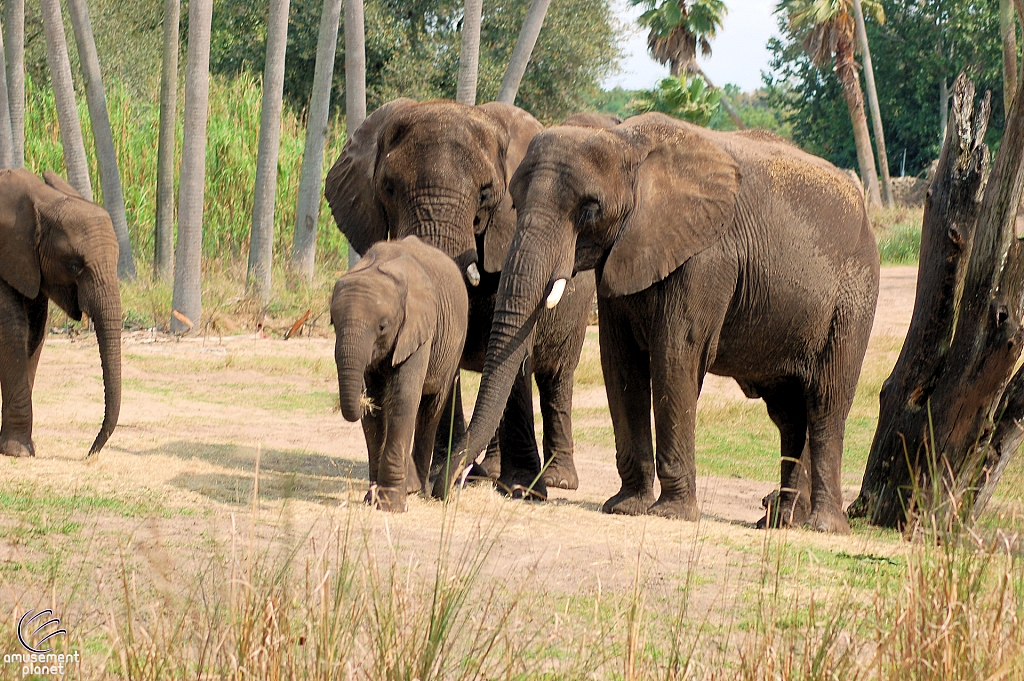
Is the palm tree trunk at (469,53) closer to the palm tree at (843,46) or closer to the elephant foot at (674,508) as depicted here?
the elephant foot at (674,508)

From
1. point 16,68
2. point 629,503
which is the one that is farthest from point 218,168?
point 629,503

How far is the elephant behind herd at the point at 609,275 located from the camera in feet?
23.9

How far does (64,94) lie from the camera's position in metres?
18.0

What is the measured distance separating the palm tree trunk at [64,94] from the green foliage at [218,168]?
3.45 metres

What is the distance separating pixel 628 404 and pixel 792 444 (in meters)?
1.37

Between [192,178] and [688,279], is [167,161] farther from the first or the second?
[688,279]

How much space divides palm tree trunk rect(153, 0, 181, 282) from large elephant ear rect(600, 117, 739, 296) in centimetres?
1353

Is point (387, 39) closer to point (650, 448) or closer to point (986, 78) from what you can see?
point (986, 78)

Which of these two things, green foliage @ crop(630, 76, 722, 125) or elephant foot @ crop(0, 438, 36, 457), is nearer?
elephant foot @ crop(0, 438, 36, 457)

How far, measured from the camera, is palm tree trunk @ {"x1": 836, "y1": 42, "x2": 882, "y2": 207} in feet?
119

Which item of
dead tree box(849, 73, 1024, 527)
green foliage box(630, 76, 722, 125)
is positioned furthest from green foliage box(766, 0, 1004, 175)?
dead tree box(849, 73, 1024, 527)

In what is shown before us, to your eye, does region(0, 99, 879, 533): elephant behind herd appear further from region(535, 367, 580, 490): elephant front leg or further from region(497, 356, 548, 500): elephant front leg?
region(535, 367, 580, 490): elephant front leg

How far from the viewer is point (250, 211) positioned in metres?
22.1

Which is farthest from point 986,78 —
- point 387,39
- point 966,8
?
point 387,39
